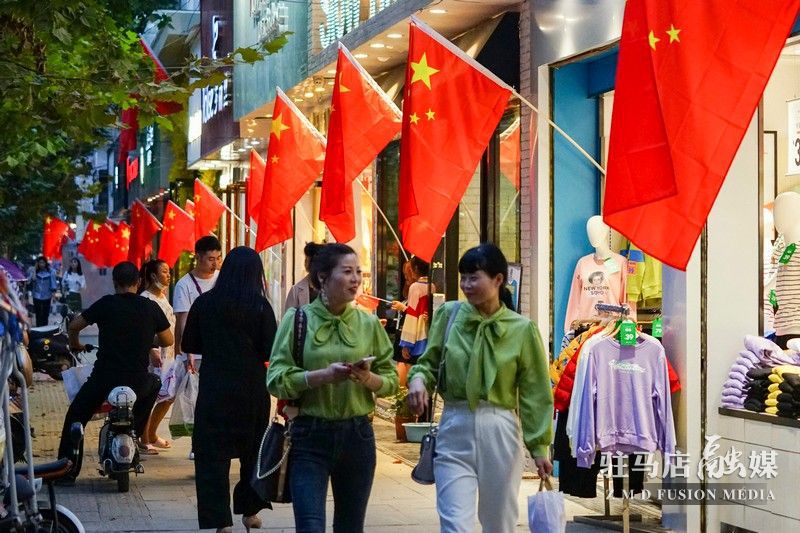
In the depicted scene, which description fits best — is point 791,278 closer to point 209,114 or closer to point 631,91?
point 631,91

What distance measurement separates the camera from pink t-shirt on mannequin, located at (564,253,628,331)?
1275cm

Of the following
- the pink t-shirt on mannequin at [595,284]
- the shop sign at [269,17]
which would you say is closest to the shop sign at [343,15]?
the shop sign at [269,17]

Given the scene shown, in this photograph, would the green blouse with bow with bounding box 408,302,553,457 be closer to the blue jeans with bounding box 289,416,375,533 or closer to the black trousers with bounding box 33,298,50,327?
the blue jeans with bounding box 289,416,375,533

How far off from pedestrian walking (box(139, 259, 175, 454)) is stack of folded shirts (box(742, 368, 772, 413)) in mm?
6250

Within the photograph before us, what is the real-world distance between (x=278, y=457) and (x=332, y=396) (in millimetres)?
436

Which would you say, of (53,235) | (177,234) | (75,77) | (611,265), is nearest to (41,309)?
(177,234)

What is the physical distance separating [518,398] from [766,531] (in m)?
3.23

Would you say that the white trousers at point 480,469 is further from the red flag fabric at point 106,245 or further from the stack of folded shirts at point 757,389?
the red flag fabric at point 106,245

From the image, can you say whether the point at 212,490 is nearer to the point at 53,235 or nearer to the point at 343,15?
the point at 343,15

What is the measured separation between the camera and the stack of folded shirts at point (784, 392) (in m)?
9.38

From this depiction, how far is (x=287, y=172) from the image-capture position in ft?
55.4

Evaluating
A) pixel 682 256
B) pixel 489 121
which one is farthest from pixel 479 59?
pixel 682 256

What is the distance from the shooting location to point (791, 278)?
10359 mm

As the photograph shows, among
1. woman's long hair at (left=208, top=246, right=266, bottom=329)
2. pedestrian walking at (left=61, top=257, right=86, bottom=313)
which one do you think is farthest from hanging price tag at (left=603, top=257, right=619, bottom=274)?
pedestrian walking at (left=61, top=257, right=86, bottom=313)
